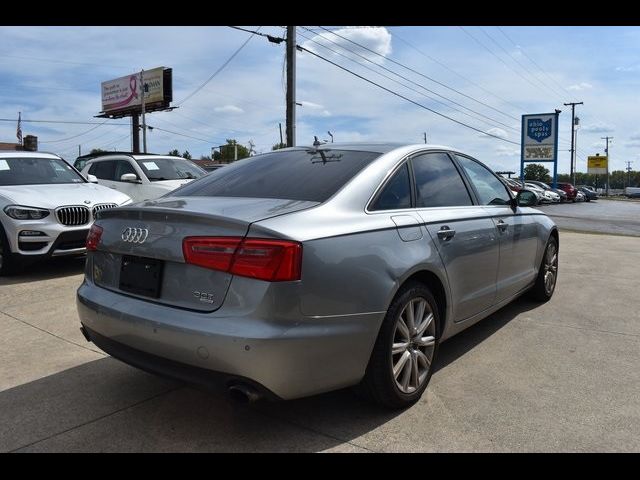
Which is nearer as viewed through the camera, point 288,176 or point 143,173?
point 288,176

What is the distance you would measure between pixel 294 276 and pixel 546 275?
3.89 m

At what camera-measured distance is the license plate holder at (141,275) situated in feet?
9.02

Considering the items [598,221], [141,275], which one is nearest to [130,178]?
[141,275]

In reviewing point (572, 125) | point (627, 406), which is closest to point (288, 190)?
point (627, 406)

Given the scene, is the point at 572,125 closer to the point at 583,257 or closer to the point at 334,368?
the point at 583,257

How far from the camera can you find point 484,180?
4.55m

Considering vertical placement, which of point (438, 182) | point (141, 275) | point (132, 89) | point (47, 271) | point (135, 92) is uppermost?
point (132, 89)

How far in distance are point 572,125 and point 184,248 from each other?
2992 inches

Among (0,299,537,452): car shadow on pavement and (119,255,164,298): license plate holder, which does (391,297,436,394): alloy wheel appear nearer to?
(0,299,537,452): car shadow on pavement

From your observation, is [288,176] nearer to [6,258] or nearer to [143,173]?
[6,258]

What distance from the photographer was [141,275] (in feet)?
9.30

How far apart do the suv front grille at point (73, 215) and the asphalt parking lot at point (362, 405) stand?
2.33 m

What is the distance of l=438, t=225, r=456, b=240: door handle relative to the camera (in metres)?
3.42

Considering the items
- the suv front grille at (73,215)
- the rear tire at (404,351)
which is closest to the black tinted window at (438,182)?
the rear tire at (404,351)
